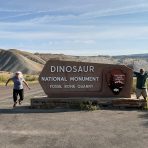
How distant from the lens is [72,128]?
13797 mm

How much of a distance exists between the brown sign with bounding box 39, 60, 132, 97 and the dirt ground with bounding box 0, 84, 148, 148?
5.32 ft

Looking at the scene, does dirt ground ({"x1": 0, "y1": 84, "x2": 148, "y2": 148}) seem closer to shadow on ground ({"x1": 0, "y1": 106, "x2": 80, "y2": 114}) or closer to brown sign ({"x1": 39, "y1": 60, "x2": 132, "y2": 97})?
shadow on ground ({"x1": 0, "y1": 106, "x2": 80, "y2": 114})

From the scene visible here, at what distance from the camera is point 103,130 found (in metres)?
13.4

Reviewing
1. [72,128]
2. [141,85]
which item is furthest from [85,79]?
[72,128]

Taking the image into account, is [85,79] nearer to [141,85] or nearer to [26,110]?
[141,85]

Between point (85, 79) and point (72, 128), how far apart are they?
5940 mm

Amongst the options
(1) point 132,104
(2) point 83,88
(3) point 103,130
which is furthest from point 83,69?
(3) point 103,130

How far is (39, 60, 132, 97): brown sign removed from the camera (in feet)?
63.4

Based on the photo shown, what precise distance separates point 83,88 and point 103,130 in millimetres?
6265

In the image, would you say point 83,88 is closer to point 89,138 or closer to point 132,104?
point 132,104

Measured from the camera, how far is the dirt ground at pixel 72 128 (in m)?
11.5

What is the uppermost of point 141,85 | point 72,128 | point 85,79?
point 85,79

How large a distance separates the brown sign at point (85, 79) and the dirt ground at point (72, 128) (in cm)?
162

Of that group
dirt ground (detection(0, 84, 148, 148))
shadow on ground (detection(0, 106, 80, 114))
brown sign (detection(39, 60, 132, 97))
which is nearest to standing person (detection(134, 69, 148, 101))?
brown sign (detection(39, 60, 132, 97))
